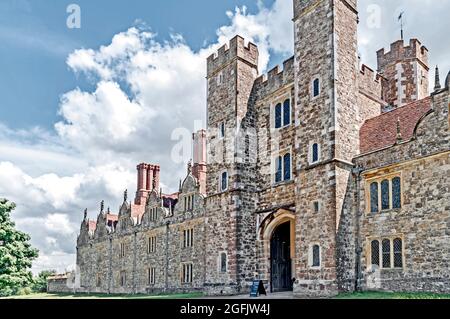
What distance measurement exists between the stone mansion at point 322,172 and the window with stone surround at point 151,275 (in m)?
3.25

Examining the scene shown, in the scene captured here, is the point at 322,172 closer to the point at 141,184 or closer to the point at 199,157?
the point at 199,157

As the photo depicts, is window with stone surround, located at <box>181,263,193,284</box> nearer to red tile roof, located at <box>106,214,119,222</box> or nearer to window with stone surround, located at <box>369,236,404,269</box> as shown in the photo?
window with stone surround, located at <box>369,236,404,269</box>

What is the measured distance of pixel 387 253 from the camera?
666 inches

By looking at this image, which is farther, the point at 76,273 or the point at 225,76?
the point at 76,273

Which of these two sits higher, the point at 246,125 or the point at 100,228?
the point at 246,125

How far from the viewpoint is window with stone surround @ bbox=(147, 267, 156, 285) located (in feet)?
109

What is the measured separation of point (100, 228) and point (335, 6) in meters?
31.6

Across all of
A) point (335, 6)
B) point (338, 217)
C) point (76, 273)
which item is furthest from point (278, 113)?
point (76, 273)

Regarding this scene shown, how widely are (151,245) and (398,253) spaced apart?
2091 cm

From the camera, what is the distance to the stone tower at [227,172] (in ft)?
72.3

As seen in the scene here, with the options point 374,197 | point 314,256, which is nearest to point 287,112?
point 374,197

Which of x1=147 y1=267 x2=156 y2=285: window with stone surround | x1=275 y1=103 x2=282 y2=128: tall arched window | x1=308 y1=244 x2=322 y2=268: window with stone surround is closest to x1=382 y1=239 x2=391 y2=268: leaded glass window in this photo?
x1=308 y1=244 x2=322 y2=268: window with stone surround

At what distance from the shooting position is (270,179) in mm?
22234
